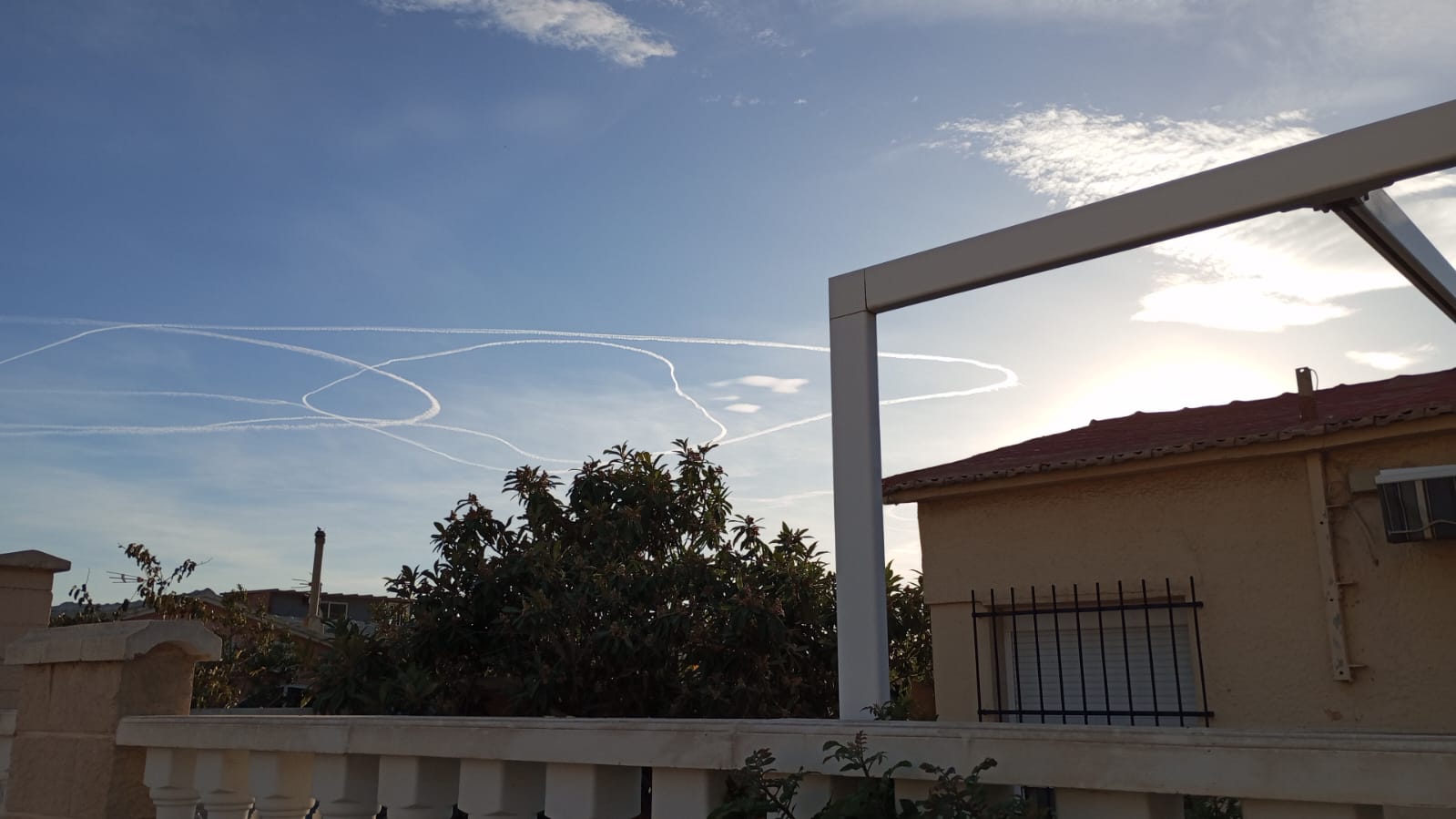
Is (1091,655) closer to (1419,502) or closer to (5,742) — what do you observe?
(1419,502)

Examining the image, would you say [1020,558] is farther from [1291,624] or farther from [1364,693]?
[1364,693]

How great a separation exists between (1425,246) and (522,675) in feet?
→ 26.3

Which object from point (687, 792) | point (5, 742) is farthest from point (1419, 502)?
point (5, 742)

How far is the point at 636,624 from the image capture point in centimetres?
916

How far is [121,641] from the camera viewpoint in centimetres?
311

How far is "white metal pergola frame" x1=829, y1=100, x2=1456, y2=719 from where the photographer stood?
2096 millimetres

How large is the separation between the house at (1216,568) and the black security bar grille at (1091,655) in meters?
0.01

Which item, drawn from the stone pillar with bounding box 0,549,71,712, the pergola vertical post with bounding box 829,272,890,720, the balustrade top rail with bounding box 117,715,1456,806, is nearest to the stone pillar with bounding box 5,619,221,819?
the balustrade top rail with bounding box 117,715,1456,806

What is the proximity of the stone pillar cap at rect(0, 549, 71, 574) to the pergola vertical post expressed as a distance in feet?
16.7

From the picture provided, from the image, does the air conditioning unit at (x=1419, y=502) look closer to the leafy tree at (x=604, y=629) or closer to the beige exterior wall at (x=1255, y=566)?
the beige exterior wall at (x=1255, y=566)

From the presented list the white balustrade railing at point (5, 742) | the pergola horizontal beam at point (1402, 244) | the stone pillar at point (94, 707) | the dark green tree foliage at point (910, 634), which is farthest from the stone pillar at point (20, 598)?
the dark green tree foliage at point (910, 634)

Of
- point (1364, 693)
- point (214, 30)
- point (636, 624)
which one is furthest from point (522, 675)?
point (1364, 693)

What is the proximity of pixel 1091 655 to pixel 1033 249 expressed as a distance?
18.8 feet

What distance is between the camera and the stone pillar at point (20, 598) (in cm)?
558
